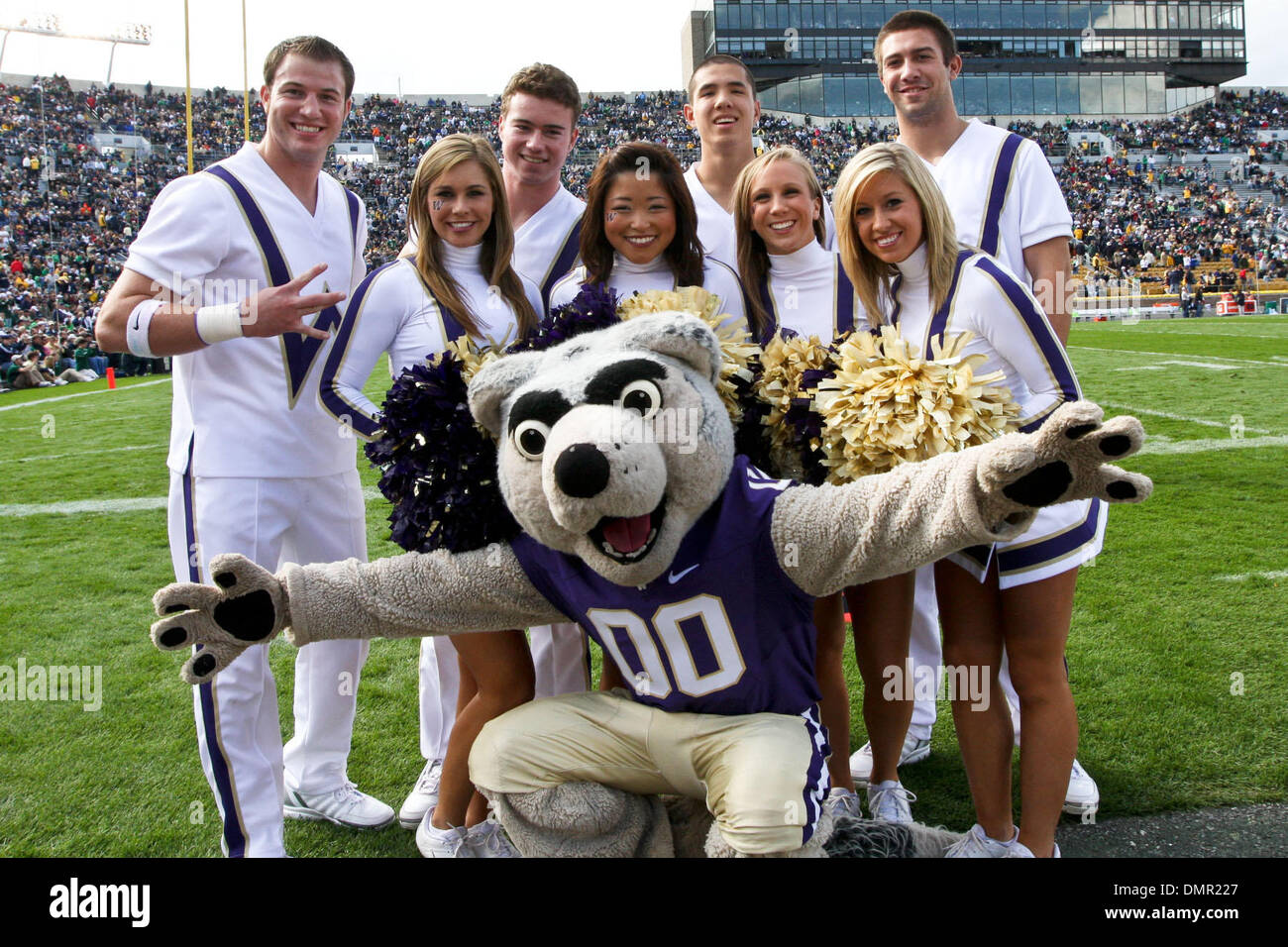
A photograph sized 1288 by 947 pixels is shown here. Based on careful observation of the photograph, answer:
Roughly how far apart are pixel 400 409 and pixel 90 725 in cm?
221

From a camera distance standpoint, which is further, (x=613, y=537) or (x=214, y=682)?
(x=214, y=682)

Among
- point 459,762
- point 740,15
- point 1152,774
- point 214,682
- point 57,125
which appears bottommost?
point 1152,774

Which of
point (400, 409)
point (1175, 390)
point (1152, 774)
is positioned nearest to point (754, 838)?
point (400, 409)

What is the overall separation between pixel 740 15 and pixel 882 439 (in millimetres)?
49297

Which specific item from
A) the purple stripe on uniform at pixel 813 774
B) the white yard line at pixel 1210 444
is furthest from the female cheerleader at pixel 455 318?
the white yard line at pixel 1210 444

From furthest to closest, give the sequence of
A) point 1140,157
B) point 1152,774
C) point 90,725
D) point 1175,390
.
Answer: point 1140,157 → point 1175,390 → point 90,725 → point 1152,774

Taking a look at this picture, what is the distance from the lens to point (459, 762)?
227 centimetres

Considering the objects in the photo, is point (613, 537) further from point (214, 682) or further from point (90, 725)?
point (90, 725)

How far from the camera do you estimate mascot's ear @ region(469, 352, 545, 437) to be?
6.05 feet

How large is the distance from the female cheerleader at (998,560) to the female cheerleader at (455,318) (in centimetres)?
89

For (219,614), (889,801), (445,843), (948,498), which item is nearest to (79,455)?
(445,843)

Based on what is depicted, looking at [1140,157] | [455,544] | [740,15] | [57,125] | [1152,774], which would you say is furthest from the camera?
[740,15]

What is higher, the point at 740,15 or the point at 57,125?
the point at 740,15

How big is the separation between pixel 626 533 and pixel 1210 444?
744 cm
